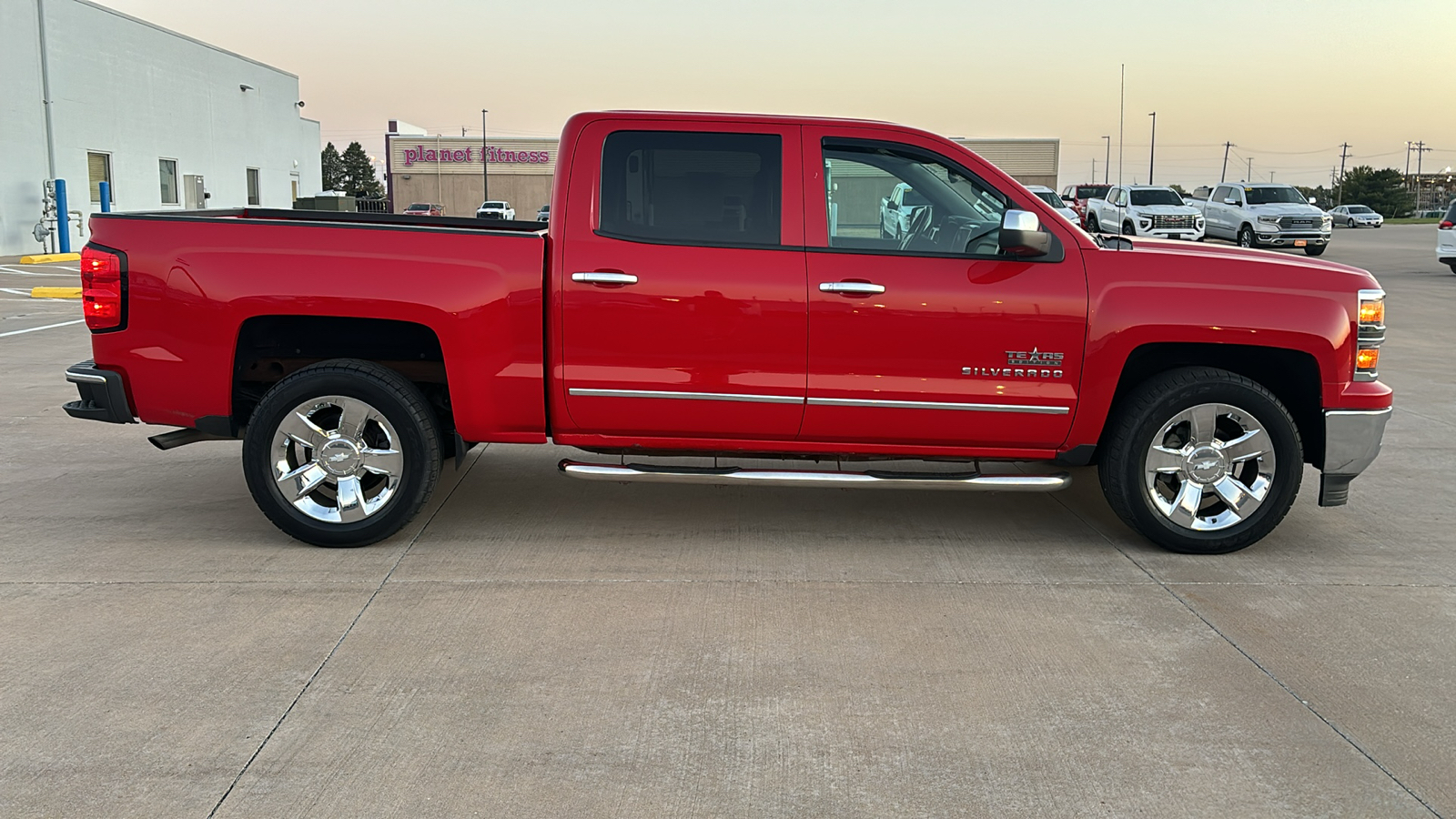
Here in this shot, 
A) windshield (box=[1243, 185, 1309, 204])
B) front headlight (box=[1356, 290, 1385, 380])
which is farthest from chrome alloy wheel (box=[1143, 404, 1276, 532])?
windshield (box=[1243, 185, 1309, 204])

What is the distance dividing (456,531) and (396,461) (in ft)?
1.88

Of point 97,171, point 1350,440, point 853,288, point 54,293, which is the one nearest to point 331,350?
point 853,288

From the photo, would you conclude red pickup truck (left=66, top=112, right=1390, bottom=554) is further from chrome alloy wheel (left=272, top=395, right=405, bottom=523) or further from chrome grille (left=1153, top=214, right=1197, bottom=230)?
chrome grille (left=1153, top=214, right=1197, bottom=230)

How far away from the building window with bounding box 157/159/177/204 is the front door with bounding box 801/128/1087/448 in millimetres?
35378

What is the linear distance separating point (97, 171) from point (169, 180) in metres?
4.27

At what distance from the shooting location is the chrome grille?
34000mm

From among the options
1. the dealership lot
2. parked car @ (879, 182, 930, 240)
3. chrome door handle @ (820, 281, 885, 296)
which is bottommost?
the dealership lot

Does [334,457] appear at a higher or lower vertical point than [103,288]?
lower

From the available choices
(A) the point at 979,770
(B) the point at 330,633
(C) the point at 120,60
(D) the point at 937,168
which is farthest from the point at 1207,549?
(C) the point at 120,60

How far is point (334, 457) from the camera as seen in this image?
5.46 m

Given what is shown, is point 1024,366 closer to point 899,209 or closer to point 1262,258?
point 899,209

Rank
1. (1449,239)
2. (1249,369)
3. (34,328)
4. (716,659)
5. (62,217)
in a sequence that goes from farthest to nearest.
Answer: (62,217), (1449,239), (34,328), (1249,369), (716,659)

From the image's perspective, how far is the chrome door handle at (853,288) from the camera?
5.27m

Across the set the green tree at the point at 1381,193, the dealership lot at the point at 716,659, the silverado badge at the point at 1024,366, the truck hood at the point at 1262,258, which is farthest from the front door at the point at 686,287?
the green tree at the point at 1381,193
